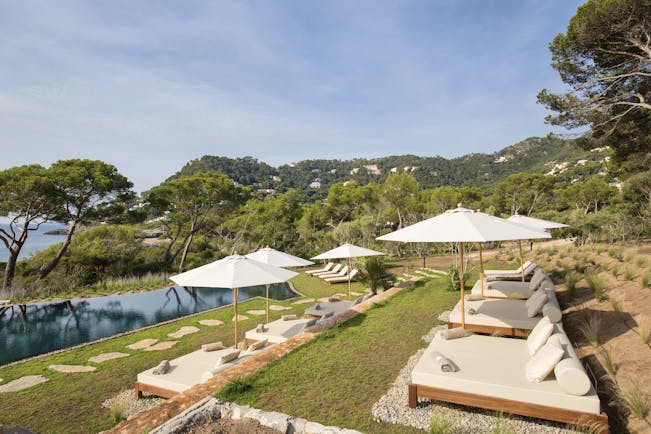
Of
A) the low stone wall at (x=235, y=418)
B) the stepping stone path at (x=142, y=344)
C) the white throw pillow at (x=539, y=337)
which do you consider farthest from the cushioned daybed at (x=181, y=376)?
the white throw pillow at (x=539, y=337)

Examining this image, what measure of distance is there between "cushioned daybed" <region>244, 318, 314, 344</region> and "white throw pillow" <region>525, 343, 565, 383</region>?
3713mm

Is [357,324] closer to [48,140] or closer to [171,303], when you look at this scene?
[171,303]

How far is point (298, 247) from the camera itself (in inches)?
930

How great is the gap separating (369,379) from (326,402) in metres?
0.74

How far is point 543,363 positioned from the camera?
10.0 ft

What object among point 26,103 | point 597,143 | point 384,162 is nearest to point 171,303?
point 26,103

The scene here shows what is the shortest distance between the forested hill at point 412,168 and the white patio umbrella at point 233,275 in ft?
145

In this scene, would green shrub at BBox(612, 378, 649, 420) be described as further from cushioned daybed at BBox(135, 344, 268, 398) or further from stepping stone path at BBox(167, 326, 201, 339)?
stepping stone path at BBox(167, 326, 201, 339)

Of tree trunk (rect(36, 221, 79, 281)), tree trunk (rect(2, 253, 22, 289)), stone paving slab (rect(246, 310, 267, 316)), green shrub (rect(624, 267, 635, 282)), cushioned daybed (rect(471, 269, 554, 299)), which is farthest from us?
tree trunk (rect(36, 221, 79, 281))

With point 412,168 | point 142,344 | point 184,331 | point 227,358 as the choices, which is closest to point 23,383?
point 142,344

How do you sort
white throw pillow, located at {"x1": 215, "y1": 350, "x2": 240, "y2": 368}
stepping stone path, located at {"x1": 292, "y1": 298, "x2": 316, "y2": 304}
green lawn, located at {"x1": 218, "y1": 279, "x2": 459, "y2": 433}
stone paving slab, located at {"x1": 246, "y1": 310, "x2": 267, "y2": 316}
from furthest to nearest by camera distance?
stepping stone path, located at {"x1": 292, "y1": 298, "x2": 316, "y2": 304} → stone paving slab, located at {"x1": 246, "y1": 310, "x2": 267, "y2": 316} → white throw pillow, located at {"x1": 215, "y1": 350, "x2": 240, "y2": 368} → green lawn, located at {"x1": 218, "y1": 279, "x2": 459, "y2": 433}

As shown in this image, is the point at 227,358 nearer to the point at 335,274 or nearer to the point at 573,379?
the point at 573,379

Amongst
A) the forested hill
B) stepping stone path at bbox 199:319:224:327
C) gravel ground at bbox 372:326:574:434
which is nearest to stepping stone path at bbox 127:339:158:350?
stepping stone path at bbox 199:319:224:327

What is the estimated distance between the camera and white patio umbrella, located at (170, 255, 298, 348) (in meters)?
4.75
